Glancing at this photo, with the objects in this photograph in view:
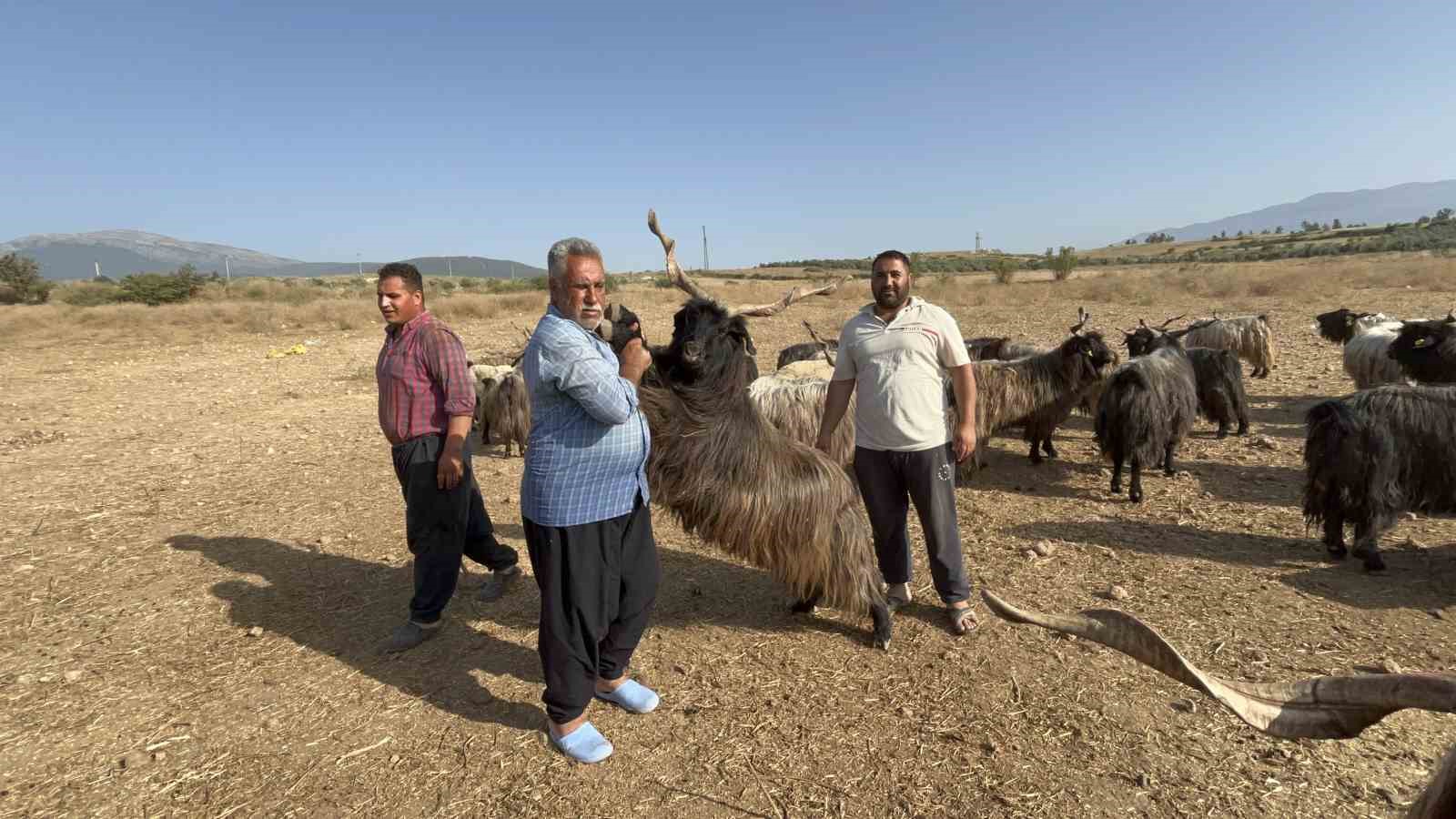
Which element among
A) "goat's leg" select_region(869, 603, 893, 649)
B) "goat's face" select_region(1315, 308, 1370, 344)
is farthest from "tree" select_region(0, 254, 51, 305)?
"goat's face" select_region(1315, 308, 1370, 344)

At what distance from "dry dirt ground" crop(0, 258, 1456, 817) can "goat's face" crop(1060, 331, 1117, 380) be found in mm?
1226

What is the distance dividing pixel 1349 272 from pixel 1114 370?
32.3 meters

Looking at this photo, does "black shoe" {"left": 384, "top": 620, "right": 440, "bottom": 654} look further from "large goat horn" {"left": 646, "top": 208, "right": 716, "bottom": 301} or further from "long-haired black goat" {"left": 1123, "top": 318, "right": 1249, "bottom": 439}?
"long-haired black goat" {"left": 1123, "top": 318, "right": 1249, "bottom": 439}

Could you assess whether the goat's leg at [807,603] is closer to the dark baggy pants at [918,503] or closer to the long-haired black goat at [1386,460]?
the dark baggy pants at [918,503]

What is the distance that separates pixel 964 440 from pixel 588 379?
96.0 inches

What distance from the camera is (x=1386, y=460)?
4.48 m

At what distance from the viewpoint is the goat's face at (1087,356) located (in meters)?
7.07

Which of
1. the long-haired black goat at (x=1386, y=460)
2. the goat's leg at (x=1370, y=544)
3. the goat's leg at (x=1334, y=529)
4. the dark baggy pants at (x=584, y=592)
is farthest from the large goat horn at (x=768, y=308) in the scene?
the goat's leg at (x=1370, y=544)

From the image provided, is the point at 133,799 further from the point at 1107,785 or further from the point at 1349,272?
the point at 1349,272

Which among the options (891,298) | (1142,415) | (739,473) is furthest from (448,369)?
(1142,415)

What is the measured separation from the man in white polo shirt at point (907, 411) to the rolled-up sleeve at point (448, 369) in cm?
223

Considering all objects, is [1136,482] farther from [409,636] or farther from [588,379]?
[409,636]

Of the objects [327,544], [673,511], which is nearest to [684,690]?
[673,511]

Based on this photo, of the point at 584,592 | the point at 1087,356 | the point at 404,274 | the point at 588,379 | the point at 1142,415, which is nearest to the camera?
the point at 588,379
